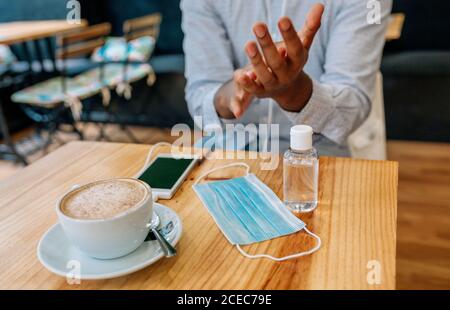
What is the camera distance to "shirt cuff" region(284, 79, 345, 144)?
872 mm

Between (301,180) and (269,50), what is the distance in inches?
8.2

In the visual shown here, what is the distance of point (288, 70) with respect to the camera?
0.71 metres

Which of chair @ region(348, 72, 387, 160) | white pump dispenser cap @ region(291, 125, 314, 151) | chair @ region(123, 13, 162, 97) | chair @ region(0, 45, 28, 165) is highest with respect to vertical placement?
white pump dispenser cap @ region(291, 125, 314, 151)

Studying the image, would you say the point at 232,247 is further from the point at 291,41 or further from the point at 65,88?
the point at 65,88

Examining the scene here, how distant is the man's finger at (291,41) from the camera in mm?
627

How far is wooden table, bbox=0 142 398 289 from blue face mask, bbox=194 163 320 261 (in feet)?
0.04

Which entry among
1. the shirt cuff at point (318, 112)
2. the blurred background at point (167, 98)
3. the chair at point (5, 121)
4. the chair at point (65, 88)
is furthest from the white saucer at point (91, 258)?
the chair at point (5, 121)

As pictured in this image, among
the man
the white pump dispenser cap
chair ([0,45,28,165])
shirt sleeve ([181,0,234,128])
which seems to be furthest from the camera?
chair ([0,45,28,165])

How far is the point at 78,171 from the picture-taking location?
813mm

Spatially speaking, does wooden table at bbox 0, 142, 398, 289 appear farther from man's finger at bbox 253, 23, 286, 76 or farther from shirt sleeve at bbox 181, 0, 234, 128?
shirt sleeve at bbox 181, 0, 234, 128

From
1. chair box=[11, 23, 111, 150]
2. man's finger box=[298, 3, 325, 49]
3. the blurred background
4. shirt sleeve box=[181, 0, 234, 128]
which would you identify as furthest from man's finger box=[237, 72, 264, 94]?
chair box=[11, 23, 111, 150]
